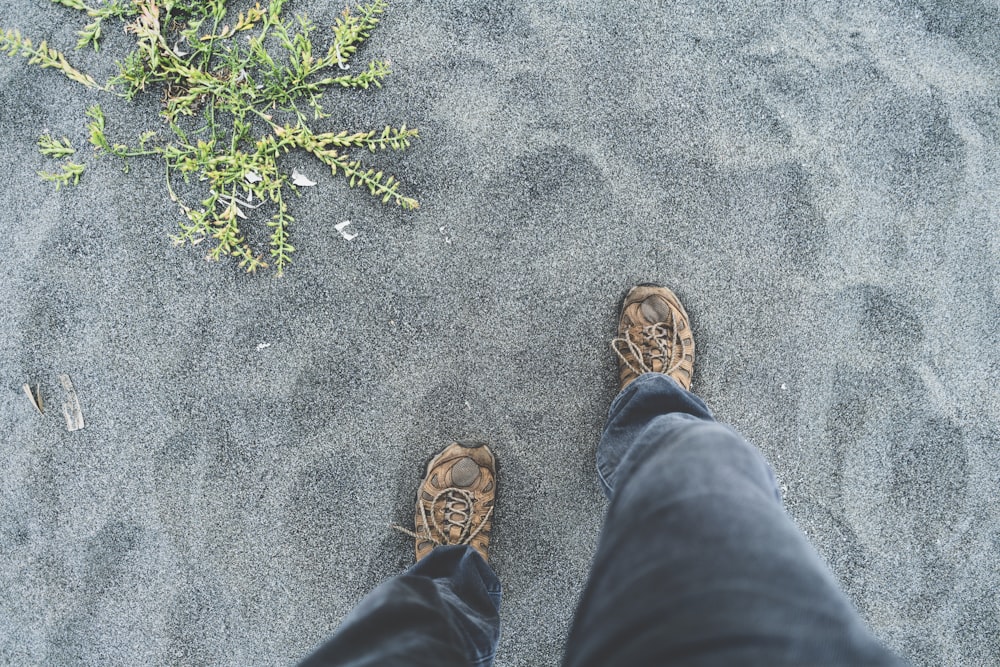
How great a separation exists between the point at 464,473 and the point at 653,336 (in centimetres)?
48

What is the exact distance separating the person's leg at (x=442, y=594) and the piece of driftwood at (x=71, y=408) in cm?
73

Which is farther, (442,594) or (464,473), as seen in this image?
(464,473)

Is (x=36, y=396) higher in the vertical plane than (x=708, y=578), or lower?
lower

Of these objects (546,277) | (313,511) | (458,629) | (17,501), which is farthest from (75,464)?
(546,277)

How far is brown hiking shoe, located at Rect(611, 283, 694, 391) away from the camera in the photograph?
3.93 feet

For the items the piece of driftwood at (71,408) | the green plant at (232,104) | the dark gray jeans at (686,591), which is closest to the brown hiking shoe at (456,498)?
the dark gray jeans at (686,591)

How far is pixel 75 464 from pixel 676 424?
3.96 feet

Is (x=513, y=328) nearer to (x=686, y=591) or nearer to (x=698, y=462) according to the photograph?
(x=698, y=462)

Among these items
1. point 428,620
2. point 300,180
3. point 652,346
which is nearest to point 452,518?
point 428,620

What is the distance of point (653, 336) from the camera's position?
1.19 meters

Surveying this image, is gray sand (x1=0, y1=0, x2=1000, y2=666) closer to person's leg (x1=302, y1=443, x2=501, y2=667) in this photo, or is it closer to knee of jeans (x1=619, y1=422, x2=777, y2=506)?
person's leg (x1=302, y1=443, x2=501, y2=667)

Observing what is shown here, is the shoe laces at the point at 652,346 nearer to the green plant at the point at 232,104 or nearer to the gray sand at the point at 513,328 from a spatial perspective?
the gray sand at the point at 513,328

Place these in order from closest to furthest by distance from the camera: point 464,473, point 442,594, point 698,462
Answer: point 698,462 < point 442,594 < point 464,473

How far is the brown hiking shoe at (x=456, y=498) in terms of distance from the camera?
1.19 m
